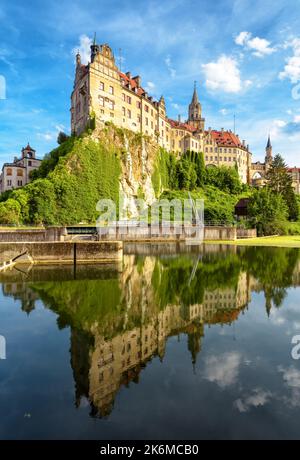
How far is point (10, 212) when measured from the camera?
44469 mm

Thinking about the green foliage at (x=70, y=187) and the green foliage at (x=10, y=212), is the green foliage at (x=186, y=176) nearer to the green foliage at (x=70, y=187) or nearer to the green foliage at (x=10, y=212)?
the green foliage at (x=70, y=187)

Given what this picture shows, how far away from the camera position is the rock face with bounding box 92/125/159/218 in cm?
6112

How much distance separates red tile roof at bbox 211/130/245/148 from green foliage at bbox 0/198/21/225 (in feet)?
262

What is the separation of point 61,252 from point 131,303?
43.0 feet

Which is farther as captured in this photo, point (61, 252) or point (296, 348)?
point (61, 252)

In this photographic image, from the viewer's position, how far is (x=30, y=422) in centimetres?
609

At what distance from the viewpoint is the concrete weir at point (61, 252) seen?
2472cm

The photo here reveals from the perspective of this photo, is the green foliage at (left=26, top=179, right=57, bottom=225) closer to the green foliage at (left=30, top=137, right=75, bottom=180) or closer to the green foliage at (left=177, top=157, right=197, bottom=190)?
the green foliage at (left=30, top=137, right=75, bottom=180)

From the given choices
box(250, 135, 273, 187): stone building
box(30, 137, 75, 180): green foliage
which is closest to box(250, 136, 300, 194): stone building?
box(250, 135, 273, 187): stone building

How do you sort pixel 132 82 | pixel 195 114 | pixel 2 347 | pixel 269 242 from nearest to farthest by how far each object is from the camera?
A: 1. pixel 2 347
2. pixel 269 242
3. pixel 132 82
4. pixel 195 114

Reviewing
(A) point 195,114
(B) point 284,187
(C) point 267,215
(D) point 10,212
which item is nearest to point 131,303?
(D) point 10,212

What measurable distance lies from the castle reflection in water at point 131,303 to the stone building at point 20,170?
61.8 m

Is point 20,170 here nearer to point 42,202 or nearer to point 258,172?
point 42,202
